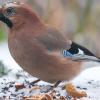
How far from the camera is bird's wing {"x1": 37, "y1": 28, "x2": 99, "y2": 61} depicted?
7.02 m

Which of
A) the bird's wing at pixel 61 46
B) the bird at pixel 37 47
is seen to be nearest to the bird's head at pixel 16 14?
the bird at pixel 37 47

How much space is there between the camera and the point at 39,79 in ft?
23.9

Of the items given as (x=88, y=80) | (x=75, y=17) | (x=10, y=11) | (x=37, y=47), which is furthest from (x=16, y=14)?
(x=75, y=17)

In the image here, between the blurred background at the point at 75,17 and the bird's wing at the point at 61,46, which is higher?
the bird's wing at the point at 61,46

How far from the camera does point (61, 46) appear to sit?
23.5ft

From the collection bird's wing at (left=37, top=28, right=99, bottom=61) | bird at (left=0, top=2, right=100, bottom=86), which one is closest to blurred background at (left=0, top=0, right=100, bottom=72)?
bird's wing at (left=37, top=28, right=99, bottom=61)

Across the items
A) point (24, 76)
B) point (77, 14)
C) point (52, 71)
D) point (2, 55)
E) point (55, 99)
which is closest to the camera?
point (55, 99)

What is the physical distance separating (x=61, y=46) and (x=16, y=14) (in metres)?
0.63

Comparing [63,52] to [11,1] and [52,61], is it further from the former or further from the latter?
[11,1]

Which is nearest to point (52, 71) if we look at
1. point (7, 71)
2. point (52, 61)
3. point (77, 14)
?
point (52, 61)

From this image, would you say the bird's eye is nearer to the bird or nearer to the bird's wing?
the bird

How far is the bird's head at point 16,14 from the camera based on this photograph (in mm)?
6879

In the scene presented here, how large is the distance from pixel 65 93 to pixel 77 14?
3.82 metres

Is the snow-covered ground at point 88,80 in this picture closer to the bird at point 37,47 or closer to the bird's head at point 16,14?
the bird at point 37,47
